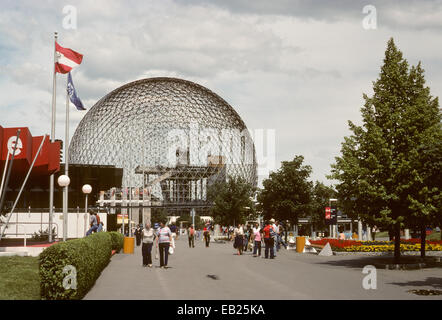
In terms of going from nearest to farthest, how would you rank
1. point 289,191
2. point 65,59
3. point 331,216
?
point 65,59
point 331,216
point 289,191

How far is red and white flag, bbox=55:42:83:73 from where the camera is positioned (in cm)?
2817

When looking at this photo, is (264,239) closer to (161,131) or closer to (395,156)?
(395,156)

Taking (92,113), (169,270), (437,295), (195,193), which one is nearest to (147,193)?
(195,193)

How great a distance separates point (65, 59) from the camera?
28297mm

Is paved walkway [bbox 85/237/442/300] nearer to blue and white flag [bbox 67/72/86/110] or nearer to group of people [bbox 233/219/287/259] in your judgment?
group of people [bbox 233/219/287/259]

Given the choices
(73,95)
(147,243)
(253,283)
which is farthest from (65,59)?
(253,283)

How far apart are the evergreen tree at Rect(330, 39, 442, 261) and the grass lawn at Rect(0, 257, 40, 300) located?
1217 centimetres

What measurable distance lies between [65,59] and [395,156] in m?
16.3

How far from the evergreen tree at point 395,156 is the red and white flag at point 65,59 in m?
13.9

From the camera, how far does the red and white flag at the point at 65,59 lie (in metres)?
28.2

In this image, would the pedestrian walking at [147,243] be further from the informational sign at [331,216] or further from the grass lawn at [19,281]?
the informational sign at [331,216]

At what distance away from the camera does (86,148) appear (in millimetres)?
108000

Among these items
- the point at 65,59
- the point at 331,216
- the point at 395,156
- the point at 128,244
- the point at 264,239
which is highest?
the point at 65,59

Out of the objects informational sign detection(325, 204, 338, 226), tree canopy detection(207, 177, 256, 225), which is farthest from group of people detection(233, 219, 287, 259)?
tree canopy detection(207, 177, 256, 225)
